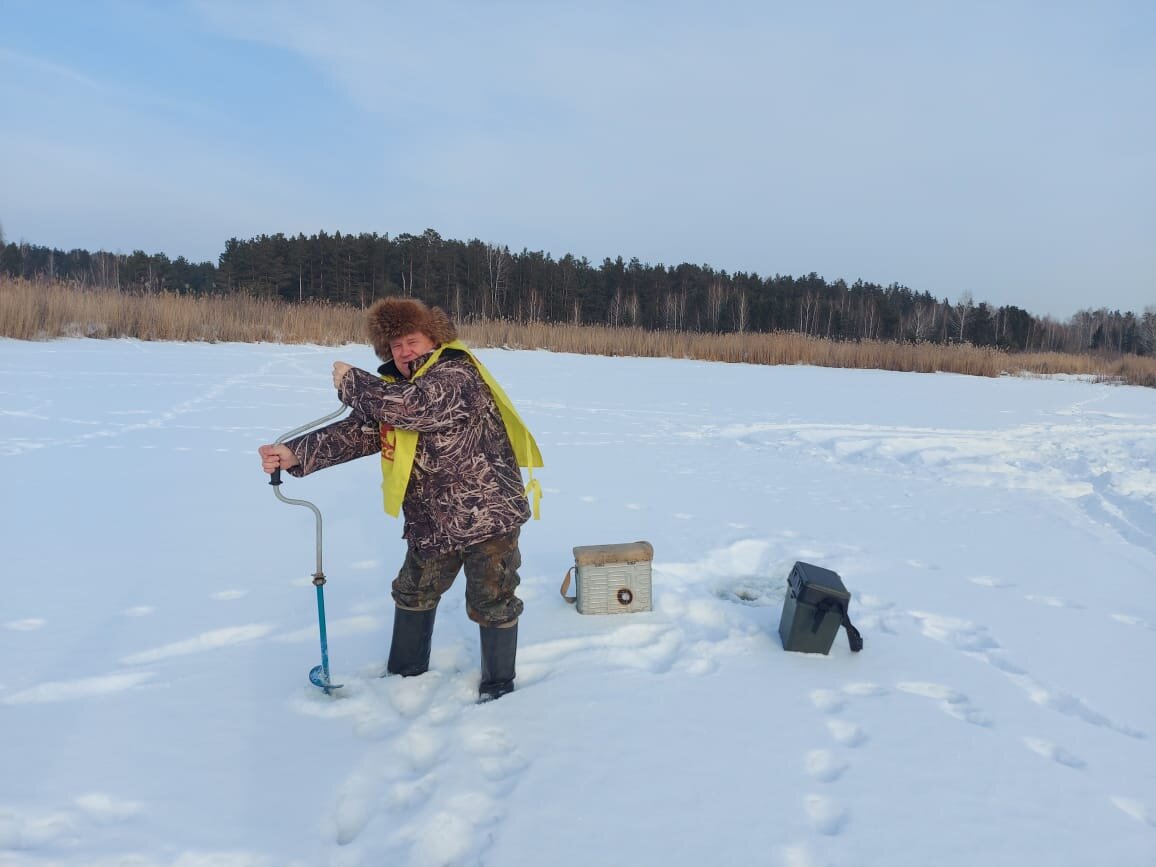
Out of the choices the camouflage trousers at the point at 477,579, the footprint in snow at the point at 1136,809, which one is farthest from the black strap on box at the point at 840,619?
the camouflage trousers at the point at 477,579

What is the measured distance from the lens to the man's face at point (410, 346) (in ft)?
7.38

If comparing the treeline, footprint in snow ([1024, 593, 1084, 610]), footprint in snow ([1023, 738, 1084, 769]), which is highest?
the treeline

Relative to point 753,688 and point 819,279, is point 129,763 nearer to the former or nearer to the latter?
point 753,688

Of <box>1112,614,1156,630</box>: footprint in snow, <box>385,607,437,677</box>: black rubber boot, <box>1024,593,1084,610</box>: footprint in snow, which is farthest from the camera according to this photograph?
<box>1024,593,1084,610</box>: footprint in snow

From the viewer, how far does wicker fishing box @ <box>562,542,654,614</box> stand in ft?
10.1

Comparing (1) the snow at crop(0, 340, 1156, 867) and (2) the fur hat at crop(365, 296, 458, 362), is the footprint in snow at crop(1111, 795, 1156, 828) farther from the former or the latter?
(2) the fur hat at crop(365, 296, 458, 362)

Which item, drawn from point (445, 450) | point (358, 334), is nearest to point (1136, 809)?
point (445, 450)

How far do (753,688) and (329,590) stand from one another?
1990 millimetres

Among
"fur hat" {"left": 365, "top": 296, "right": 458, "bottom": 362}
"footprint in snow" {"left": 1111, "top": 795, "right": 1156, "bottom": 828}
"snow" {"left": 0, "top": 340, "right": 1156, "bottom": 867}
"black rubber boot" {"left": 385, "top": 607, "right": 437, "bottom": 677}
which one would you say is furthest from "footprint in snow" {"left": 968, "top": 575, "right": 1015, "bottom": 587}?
"fur hat" {"left": 365, "top": 296, "right": 458, "bottom": 362}

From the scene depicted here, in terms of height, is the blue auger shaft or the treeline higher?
the treeline

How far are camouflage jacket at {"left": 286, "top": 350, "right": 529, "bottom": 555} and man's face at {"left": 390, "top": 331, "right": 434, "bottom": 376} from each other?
0.12 feet

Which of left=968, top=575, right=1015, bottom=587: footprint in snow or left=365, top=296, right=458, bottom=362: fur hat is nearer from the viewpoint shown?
left=365, top=296, right=458, bottom=362: fur hat

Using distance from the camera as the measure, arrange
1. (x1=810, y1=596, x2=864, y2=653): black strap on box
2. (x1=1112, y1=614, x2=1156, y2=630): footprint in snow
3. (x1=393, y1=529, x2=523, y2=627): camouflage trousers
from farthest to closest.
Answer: (x1=1112, y1=614, x2=1156, y2=630): footprint in snow < (x1=810, y1=596, x2=864, y2=653): black strap on box < (x1=393, y1=529, x2=523, y2=627): camouflage trousers

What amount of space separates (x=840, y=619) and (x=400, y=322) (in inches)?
80.4
